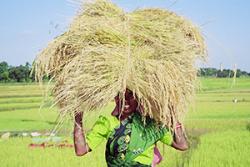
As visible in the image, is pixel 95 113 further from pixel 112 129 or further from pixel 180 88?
pixel 180 88

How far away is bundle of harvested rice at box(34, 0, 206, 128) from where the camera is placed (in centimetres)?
273

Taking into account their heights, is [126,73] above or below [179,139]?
above

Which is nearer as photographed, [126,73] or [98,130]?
[126,73]

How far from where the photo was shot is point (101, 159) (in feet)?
25.0

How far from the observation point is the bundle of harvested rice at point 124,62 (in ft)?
8.97

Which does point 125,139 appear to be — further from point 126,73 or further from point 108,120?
point 126,73

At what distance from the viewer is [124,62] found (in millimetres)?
2727

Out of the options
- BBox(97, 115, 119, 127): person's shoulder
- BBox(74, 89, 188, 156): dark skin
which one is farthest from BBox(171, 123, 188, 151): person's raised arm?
BBox(97, 115, 119, 127): person's shoulder

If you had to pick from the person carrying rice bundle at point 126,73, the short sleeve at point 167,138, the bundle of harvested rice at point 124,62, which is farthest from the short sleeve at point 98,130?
the short sleeve at point 167,138

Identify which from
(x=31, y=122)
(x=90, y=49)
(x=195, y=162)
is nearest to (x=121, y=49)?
(x=90, y=49)

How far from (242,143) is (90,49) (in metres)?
7.39

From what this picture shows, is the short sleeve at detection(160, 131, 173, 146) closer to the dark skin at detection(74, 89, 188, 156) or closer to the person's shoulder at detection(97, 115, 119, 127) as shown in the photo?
the dark skin at detection(74, 89, 188, 156)

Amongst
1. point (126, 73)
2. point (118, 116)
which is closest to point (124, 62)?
point (126, 73)

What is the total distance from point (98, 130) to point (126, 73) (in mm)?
411
